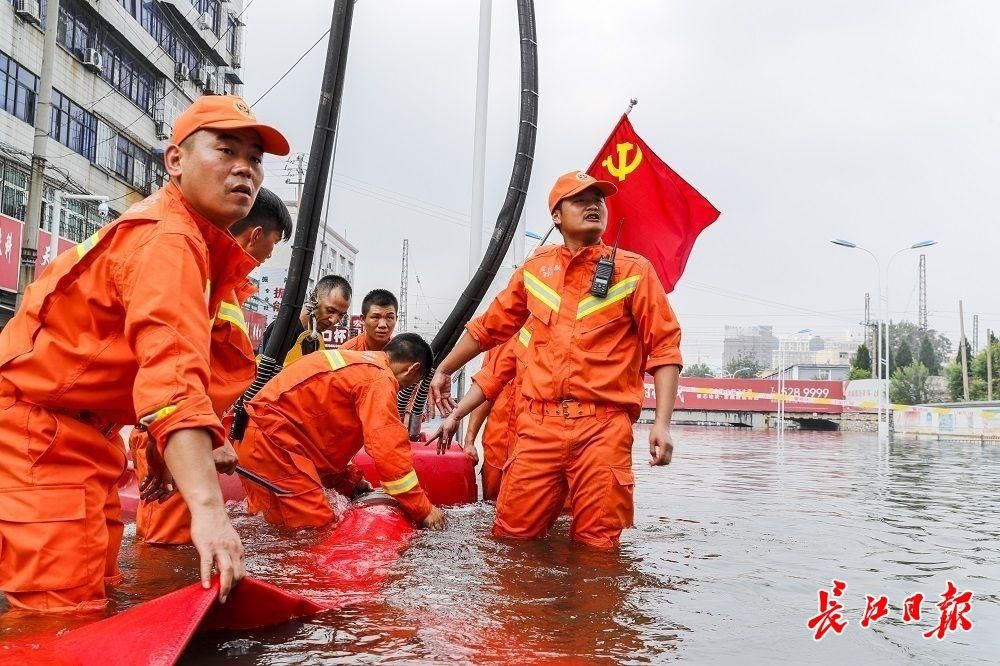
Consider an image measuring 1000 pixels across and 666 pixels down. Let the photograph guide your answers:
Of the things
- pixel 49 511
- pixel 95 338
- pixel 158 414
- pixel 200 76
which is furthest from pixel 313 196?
pixel 200 76

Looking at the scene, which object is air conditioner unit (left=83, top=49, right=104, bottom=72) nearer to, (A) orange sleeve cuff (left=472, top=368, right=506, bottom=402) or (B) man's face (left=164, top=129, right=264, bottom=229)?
A: (A) orange sleeve cuff (left=472, top=368, right=506, bottom=402)

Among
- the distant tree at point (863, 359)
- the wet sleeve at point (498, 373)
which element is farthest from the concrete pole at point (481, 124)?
the distant tree at point (863, 359)

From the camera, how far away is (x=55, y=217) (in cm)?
1766

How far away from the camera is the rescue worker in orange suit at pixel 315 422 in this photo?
13.5 feet

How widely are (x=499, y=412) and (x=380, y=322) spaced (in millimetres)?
1048

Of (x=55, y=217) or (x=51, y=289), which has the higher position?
(x=55, y=217)

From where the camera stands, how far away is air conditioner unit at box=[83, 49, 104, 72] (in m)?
22.2

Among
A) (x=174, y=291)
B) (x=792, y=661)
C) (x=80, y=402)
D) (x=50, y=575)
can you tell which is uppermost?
(x=174, y=291)

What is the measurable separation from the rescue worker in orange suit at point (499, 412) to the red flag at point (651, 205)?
2135mm

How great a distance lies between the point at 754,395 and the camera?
147 ft

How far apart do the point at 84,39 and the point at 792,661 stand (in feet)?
80.9

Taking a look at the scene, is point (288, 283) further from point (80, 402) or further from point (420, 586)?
point (80, 402)

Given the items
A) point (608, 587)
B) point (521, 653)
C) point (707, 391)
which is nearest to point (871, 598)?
point (608, 587)

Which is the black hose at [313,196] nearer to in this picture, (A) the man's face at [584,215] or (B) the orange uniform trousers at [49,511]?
(A) the man's face at [584,215]
